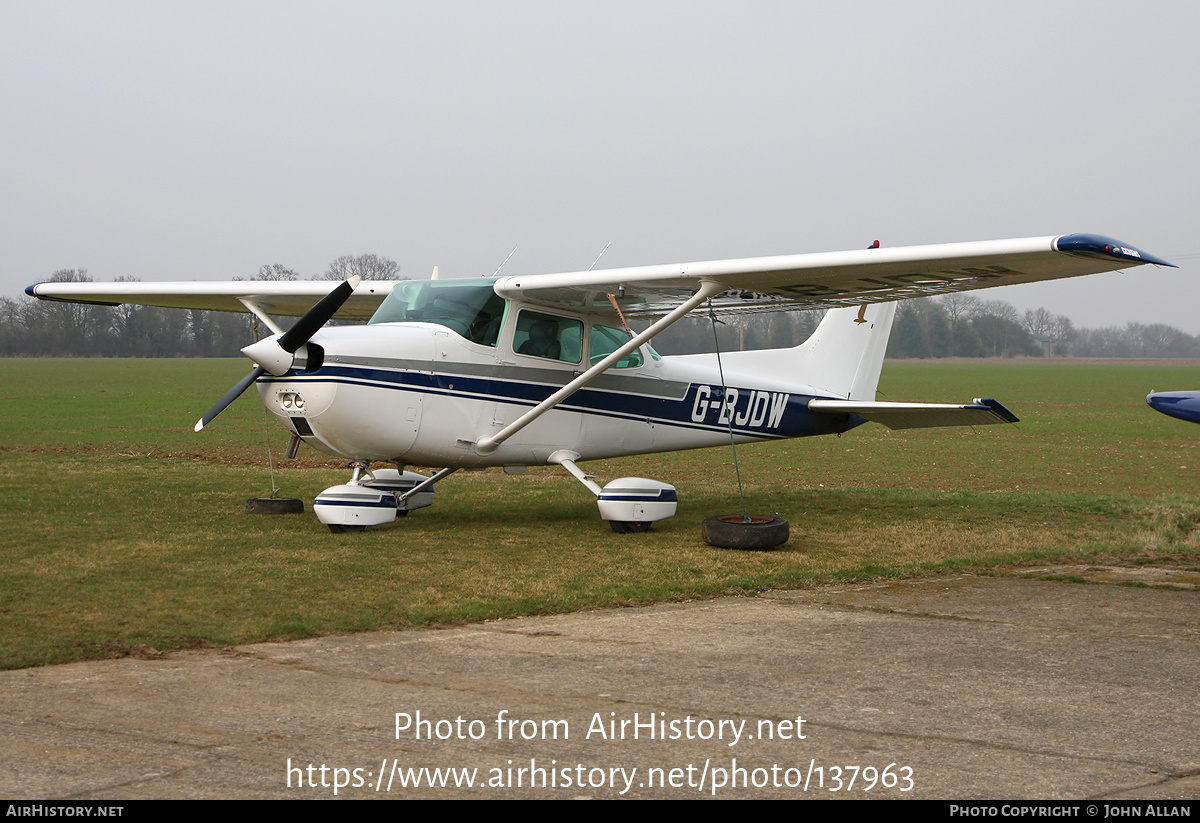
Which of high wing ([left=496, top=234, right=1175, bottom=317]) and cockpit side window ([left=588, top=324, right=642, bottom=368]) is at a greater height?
high wing ([left=496, top=234, right=1175, bottom=317])

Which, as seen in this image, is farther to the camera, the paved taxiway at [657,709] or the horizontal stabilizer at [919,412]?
the horizontal stabilizer at [919,412]

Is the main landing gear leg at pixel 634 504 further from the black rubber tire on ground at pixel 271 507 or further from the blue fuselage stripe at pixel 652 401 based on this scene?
the black rubber tire on ground at pixel 271 507

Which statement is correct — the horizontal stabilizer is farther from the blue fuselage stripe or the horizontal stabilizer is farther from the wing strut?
the wing strut

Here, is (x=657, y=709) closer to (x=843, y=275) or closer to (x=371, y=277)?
(x=843, y=275)

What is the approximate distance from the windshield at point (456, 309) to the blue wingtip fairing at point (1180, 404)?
5830 millimetres

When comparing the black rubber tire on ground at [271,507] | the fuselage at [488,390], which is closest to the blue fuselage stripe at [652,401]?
the fuselage at [488,390]

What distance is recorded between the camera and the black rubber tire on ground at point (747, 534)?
9.02m

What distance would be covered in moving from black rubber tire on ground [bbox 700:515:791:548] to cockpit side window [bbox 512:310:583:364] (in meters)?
2.61

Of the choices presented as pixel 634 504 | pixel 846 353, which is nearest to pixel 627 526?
pixel 634 504

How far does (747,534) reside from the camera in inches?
356

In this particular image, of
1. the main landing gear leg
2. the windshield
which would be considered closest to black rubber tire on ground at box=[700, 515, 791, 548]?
the main landing gear leg

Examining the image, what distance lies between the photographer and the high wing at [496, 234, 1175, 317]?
799 cm

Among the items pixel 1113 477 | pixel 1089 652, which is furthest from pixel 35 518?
pixel 1113 477

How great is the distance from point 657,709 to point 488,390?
19.8 feet
